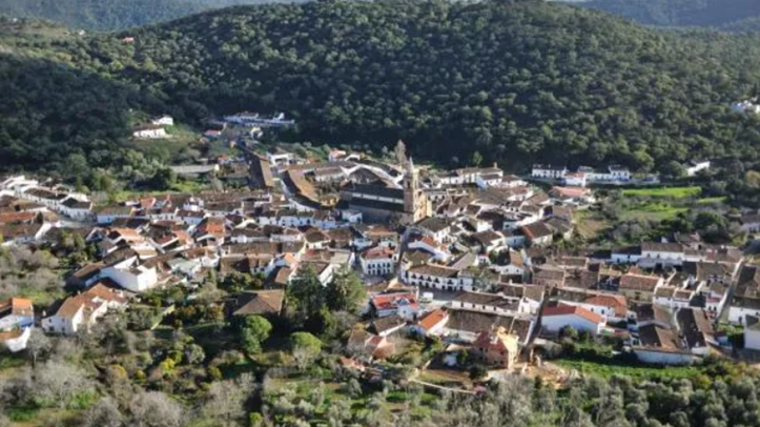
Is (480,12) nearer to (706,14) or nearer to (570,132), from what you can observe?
(570,132)

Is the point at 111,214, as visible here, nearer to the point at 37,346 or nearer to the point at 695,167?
the point at 37,346

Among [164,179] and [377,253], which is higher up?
[164,179]

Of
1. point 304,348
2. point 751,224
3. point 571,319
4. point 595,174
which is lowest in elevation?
point 304,348

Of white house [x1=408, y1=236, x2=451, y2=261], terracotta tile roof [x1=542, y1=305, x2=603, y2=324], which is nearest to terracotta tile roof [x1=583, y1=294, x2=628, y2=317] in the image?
terracotta tile roof [x1=542, y1=305, x2=603, y2=324]

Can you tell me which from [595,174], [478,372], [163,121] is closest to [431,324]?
[478,372]

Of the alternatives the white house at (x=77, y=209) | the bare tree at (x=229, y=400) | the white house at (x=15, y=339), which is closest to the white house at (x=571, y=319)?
the bare tree at (x=229, y=400)

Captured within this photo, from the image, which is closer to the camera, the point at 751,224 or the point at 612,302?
the point at 612,302

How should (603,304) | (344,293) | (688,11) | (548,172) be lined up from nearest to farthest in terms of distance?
(344,293) → (603,304) → (548,172) → (688,11)
